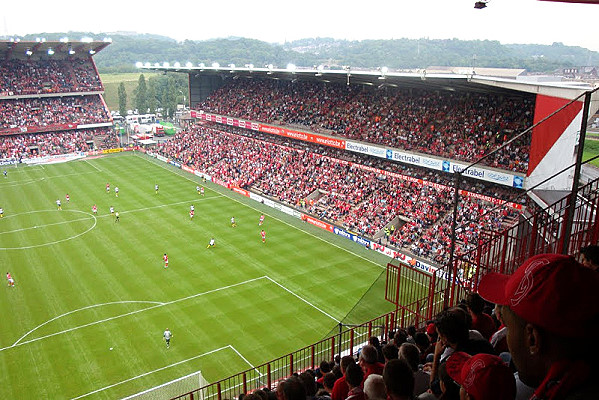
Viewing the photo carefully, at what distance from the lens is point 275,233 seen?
34.4 m

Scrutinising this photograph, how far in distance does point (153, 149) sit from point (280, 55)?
8744cm

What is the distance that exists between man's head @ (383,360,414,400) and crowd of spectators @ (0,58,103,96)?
7181cm

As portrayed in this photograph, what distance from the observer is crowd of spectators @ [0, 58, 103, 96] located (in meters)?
64.2

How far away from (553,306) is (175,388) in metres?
17.3

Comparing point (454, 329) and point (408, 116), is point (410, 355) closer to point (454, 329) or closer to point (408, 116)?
point (454, 329)

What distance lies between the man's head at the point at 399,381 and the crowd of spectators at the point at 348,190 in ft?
64.0

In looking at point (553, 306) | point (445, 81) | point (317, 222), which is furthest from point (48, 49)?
point (553, 306)

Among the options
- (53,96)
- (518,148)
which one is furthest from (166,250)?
(53,96)

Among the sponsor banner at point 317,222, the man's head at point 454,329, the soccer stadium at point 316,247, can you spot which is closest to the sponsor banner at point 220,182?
the soccer stadium at point 316,247

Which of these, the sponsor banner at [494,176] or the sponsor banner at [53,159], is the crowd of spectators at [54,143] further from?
the sponsor banner at [494,176]

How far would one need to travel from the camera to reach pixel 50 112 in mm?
65188

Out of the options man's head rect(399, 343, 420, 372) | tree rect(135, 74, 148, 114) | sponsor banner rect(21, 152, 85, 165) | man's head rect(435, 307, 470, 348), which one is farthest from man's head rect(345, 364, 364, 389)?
tree rect(135, 74, 148, 114)

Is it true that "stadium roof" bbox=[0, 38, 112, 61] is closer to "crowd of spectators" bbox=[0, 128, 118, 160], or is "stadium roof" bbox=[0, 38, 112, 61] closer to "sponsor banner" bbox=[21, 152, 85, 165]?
"crowd of spectators" bbox=[0, 128, 118, 160]

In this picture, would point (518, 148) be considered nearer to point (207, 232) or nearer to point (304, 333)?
point (304, 333)
